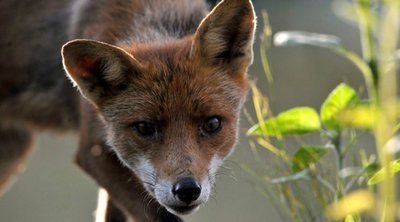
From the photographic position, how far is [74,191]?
339 inches

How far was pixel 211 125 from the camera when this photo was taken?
342 cm

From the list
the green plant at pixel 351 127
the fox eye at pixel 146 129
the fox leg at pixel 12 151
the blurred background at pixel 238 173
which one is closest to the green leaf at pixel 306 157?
the green plant at pixel 351 127

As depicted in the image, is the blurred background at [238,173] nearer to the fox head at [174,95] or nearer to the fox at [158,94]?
the fox at [158,94]

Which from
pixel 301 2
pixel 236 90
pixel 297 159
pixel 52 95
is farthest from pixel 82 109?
pixel 301 2

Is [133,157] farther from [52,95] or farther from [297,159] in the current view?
[52,95]

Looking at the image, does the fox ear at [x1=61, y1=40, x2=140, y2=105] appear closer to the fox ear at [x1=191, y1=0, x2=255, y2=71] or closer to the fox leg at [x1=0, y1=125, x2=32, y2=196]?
the fox ear at [x1=191, y1=0, x2=255, y2=71]

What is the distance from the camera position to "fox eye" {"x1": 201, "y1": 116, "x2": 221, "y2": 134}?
11.1 ft

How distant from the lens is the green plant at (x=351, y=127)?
63.2 inches

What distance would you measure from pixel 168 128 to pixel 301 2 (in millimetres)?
6978

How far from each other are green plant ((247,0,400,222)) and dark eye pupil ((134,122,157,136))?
1.41ft

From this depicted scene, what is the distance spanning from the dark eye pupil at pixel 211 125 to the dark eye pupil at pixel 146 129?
8.4 inches

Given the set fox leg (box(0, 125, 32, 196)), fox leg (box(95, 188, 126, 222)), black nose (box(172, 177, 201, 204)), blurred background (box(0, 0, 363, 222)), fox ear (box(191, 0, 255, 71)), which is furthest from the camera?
blurred background (box(0, 0, 363, 222))

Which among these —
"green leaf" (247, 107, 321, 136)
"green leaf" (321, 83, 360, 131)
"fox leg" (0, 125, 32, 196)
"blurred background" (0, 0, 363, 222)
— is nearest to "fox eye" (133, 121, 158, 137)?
"green leaf" (247, 107, 321, 136)

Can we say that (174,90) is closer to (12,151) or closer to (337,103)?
(337,103)
